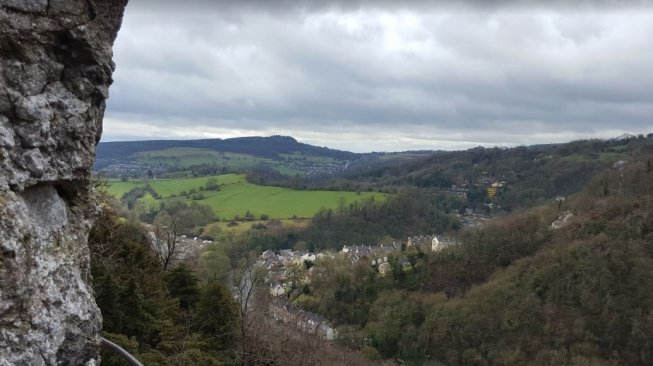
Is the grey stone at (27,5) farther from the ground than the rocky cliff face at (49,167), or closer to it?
farther from the ground

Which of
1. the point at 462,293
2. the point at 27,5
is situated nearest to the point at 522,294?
the point at 462,293

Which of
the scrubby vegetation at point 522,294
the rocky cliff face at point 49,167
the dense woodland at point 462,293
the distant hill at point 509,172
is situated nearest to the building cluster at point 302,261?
the dense woodland at point 462,293

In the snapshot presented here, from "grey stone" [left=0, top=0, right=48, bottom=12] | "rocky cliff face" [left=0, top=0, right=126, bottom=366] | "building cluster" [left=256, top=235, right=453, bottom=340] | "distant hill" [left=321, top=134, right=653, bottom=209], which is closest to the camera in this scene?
"rocky cliff face" [left=0, top=0, right=126, bottom=366]

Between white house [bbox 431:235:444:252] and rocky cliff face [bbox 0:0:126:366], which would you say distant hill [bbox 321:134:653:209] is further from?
rocky cliff face [bbox 0:0:126:366]

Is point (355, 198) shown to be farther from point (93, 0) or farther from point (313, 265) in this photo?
point (93, 0)

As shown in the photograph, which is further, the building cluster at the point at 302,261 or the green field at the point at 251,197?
the green field at the point at 251,197

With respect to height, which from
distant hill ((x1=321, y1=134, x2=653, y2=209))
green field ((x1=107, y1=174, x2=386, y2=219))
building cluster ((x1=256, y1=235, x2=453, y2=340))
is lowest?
building cluster ((x1=256, y1=235, x2=453, y2=340))

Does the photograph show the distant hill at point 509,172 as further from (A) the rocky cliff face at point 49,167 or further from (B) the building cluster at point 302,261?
(A) the rocky cliff face at point 49,167

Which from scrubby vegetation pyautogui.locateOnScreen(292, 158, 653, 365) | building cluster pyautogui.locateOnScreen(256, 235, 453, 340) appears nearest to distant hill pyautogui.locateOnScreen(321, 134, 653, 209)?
building cluster pyautogui.locateOnScreen(256, 235, 453, 340)
